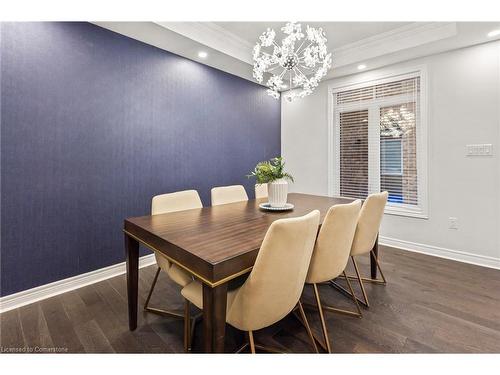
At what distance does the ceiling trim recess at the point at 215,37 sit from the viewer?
255cm

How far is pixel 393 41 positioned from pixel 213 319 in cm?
354

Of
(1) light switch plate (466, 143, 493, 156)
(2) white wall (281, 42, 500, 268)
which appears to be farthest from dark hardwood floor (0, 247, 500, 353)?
(1) light switch plate (466, 143, 493, 156)

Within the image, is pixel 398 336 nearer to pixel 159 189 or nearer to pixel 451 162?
pixel 451 162

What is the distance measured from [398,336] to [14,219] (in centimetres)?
300

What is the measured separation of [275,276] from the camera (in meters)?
1.11

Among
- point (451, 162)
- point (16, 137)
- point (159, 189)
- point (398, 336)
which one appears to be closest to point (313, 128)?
point (451, 162)

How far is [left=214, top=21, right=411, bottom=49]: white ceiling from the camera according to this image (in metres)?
2.78

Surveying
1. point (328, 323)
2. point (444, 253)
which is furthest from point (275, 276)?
point (444, 253)

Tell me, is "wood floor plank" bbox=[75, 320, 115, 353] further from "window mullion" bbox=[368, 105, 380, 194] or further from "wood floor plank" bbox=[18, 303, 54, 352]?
"window mullion" bbox=[368, 105, 380, 194]

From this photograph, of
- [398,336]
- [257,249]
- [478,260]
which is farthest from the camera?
[478,260]

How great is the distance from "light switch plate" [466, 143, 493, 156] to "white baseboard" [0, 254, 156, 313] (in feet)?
13.4

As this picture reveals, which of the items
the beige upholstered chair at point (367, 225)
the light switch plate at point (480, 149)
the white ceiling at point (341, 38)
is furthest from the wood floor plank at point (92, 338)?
the light switch plate at point (480, 149)

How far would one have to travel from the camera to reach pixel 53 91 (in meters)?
2.14

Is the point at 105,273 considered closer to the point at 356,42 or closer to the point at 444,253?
the point at 444,253
